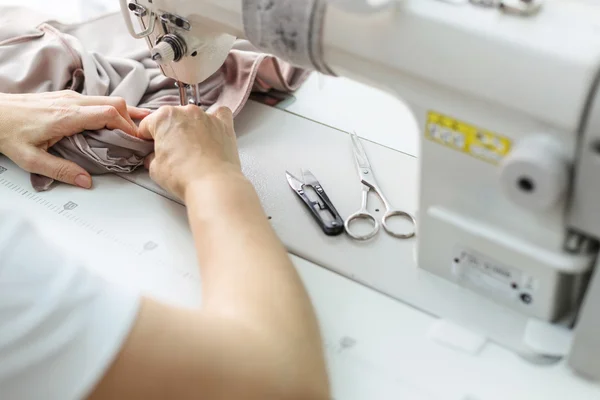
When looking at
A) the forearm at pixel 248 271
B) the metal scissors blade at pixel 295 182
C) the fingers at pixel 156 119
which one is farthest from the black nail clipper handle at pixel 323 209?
the fingers at pixel 156 119

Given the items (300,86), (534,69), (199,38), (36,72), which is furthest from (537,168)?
(36,72)

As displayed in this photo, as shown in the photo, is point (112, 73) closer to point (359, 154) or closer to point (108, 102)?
point (108, 102)

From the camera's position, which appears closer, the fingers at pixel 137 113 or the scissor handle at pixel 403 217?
the scissor handle at pixel 403 217

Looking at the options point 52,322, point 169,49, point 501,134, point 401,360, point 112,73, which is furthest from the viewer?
point 112,73

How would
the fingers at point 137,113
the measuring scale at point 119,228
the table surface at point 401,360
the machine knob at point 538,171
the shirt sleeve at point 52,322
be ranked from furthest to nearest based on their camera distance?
the fingers at point 137,113 < the measuring scale at point 119,228 < the table surface at point 401,360 < the machine knob at point 538,171 < the shirt sleeve at point 52,322

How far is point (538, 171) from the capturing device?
0.70 metres

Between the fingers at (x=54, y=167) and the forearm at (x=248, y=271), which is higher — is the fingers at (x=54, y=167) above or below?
below

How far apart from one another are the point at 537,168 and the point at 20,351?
0.52 m

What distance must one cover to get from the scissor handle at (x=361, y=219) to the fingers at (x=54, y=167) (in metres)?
0.45

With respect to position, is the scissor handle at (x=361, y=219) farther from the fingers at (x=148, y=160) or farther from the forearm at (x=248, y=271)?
the fingers at (x=148, y=160)

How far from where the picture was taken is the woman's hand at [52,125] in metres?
1.15

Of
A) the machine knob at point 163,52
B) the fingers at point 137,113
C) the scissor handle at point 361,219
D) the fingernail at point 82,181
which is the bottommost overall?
the fingernail at point 82,181

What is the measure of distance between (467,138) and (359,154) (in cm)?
40

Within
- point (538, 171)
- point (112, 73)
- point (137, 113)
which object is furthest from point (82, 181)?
point (538, 171)
